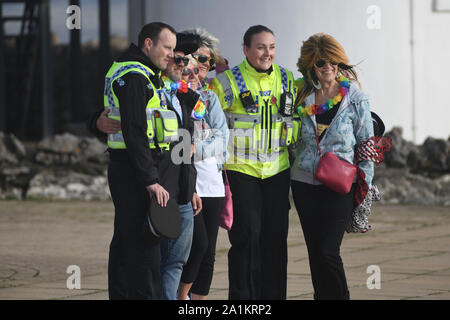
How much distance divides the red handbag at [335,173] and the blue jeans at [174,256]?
0.71m

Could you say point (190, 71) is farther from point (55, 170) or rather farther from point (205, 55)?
point (55, 170)

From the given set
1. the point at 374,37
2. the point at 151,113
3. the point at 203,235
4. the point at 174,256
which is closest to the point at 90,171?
the point at 374,37

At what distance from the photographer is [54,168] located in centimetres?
1409

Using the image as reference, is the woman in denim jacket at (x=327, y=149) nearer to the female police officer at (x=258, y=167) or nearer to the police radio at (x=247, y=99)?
the female police officer at (x=258, y=167)

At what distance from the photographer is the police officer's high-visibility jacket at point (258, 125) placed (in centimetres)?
556

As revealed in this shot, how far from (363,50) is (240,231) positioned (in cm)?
810

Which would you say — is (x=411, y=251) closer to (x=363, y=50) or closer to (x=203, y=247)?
(x=203, y=247)

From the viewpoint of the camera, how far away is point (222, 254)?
885 centimetres

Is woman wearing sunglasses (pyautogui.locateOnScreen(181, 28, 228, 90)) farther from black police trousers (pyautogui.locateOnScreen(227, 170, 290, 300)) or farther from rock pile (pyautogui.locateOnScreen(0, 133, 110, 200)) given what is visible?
rock pile (pyautogui.locateOnScreen(0, 133, 110, 200))

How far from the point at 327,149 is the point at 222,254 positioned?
3507 mm

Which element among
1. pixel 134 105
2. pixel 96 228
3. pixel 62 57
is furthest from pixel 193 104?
pixel 62 57

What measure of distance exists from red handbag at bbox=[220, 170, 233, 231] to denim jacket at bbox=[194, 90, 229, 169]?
0.82 ft

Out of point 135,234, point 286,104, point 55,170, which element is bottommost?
point 135,234

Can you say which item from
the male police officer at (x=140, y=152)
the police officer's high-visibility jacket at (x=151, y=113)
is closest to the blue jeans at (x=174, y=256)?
the male police officer at (x=140, y=152)
